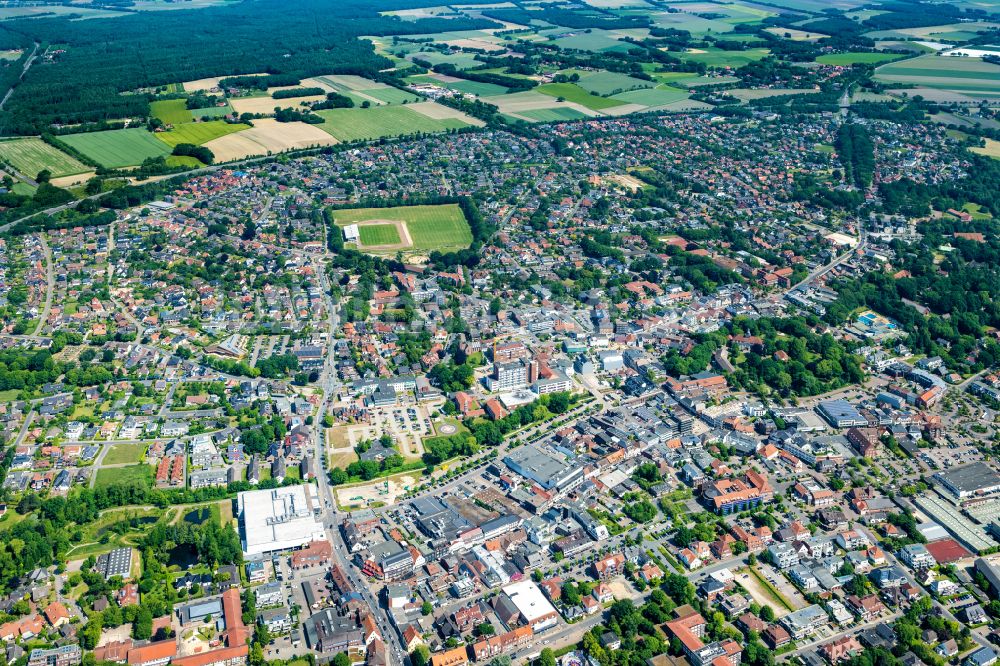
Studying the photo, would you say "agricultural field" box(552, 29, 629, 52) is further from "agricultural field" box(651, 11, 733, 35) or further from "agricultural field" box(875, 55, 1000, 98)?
"agricultural field" box(875, 55, 1000, 98)

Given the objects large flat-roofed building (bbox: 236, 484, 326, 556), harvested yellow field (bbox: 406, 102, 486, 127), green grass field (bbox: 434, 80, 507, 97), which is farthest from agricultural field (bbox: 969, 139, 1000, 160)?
large flat-roofed building (bbox: 236, 484, 326, 556)

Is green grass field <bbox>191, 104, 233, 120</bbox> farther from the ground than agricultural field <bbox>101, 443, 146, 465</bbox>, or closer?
farther from the ground

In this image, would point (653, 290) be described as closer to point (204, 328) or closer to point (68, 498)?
point (204, 328)

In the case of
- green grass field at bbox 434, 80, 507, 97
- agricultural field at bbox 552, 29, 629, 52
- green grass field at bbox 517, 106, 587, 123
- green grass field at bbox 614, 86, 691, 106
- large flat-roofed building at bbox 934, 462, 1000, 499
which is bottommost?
large flat-roofed building at bbox 934, 462, 1000, 499

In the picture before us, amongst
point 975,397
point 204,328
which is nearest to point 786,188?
point 975,397

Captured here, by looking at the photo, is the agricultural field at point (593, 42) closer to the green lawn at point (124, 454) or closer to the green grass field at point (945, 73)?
the green grass field at point (945, 73)
